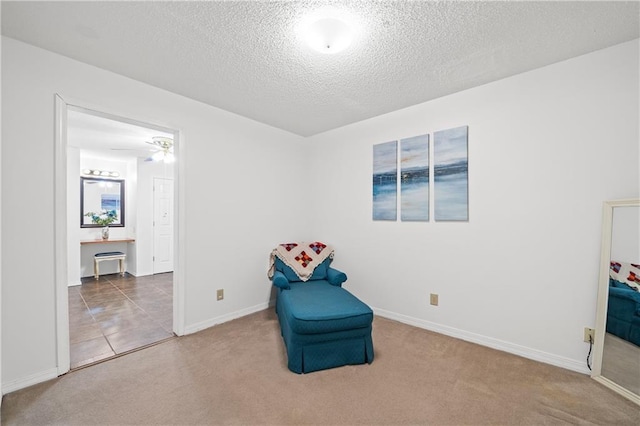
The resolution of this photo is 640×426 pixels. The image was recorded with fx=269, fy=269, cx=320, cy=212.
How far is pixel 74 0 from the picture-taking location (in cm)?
151

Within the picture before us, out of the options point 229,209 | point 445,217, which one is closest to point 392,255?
point 445,217

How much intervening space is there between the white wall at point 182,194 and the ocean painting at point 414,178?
1.56 m

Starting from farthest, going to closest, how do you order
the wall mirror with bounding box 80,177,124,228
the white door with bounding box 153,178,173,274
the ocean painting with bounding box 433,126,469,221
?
the white door with bounding box 153,178,173,274 < the wall mirror with bounding box 80,177,124,228 < the ocean painting with bounding box 433,126,469,221

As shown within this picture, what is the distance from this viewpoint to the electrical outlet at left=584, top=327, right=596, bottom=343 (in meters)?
2.00

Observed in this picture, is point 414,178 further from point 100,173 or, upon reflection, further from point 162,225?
point 100,173

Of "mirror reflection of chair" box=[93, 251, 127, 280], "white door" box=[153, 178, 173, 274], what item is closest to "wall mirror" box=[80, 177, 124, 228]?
"mirror reflection of chair" box=[93, 251, 127, 280]

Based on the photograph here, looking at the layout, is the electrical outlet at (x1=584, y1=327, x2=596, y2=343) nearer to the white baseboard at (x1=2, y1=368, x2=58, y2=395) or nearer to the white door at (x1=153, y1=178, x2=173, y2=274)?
the white baseboard at (x1=2, y1=368, x2=58, y2=395)

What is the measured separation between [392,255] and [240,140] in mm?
2263

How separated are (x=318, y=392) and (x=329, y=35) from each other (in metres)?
2.36

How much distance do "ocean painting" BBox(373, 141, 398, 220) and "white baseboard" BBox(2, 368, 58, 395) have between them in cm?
314

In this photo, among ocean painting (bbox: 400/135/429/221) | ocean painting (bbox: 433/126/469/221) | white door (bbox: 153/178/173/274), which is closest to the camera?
ocean painting (bbox: 433/126/469/221)

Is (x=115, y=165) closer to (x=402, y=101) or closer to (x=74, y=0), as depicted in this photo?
(x=74, y=0)

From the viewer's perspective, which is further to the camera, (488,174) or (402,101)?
(402,101)

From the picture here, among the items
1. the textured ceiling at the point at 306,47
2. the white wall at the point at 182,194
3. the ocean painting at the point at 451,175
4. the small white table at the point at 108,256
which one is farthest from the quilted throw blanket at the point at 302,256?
the small white table at the point at 108,256
